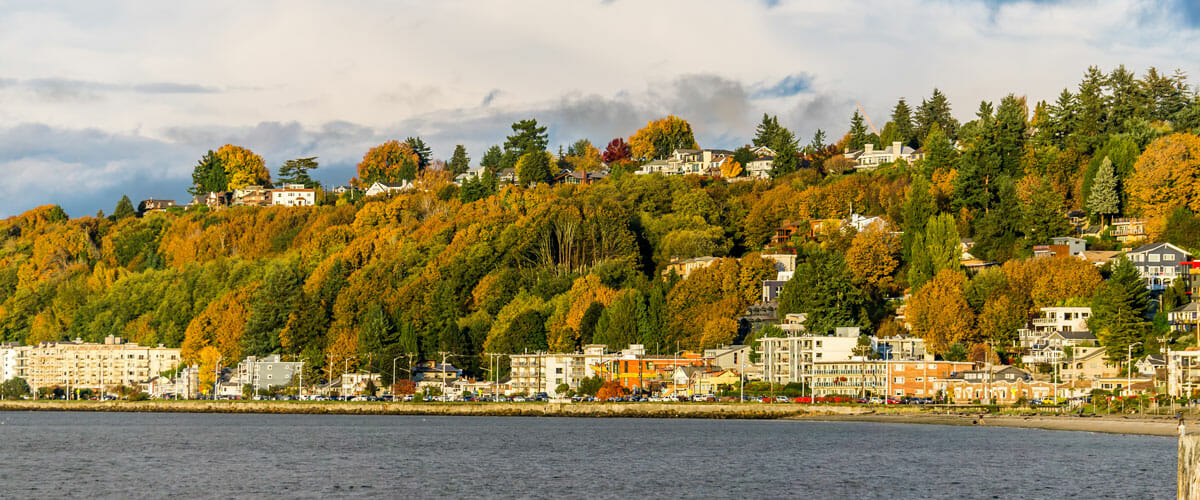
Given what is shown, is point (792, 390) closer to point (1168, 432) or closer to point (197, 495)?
point (1168, 432)

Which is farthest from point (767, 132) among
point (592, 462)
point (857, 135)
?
point (592, 462)

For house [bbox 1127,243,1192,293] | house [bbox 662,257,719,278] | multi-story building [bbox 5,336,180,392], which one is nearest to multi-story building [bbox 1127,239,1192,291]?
house [bbox 1127,243,1192,293]

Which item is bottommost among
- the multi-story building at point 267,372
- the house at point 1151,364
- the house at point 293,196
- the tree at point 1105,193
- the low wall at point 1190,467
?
the multi-story building at point 267,372

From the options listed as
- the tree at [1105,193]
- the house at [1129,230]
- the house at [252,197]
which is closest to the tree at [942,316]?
the house at [1129,230]

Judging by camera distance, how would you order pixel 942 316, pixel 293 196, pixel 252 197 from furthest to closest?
pixel 252 197 < pixel 293 196 < pixel 942 316

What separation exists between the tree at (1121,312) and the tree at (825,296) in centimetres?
1720

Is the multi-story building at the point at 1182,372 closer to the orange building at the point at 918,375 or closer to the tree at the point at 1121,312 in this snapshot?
the tree at the point at 1121,312

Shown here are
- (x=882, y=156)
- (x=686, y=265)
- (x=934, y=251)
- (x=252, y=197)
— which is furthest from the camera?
(x=252, y=197)

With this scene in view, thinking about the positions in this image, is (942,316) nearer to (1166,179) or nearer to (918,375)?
(918,375)

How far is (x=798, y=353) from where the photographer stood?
327 feet

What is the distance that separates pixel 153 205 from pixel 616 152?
6331 centimetres

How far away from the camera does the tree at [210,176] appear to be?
189750 millimetres

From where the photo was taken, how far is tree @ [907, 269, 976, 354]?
318ft

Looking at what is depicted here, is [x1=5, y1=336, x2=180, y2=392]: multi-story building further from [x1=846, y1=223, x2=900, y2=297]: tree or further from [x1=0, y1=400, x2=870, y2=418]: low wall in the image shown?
[x1=846, y1=223, x2=900, y2=297]: tree
